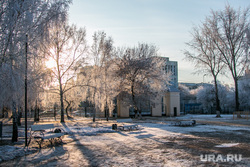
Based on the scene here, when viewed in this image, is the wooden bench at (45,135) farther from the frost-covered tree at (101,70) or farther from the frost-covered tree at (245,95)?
the frost-covered tree at (245,95)

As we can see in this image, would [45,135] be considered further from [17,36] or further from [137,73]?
[137,73]

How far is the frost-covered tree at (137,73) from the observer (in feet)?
97.5

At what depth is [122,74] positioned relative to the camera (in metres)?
29.7

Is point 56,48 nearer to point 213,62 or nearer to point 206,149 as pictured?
point 206,149

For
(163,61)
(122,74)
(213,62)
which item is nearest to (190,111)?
(213,62)

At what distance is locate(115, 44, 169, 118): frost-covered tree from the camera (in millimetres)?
29719

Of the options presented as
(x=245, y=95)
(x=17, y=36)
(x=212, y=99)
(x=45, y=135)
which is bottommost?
(x=45, y=135)

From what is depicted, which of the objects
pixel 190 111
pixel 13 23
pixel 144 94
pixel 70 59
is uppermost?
pixel 70 59

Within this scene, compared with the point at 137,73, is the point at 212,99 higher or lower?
lower

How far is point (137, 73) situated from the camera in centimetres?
2997

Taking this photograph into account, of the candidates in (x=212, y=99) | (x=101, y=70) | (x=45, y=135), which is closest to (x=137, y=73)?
(x=101, y=70)

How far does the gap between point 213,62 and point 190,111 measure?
69.0 feet

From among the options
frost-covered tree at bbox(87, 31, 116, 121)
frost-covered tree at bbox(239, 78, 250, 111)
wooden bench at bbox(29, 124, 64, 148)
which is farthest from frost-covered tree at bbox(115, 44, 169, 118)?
frost-covered tree at bbox(239, 78, 250, 111)

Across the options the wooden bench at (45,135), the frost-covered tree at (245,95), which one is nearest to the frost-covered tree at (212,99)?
the frost-covered tree at (245,95)
